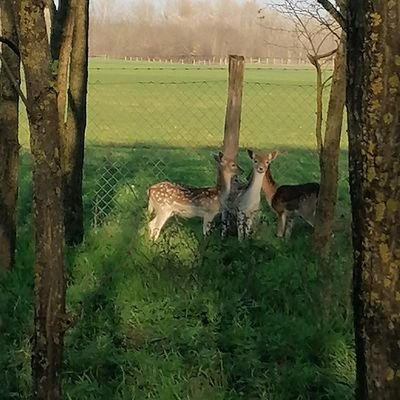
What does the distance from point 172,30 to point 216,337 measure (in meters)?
51.1

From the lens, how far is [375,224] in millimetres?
2566

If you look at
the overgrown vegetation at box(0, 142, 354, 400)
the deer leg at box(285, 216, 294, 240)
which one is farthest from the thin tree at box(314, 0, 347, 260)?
the deer leg at box(285, 216, 294, 240)

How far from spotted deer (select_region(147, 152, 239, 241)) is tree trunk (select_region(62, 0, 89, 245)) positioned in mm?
945

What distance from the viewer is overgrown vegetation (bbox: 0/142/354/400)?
16.0 ft

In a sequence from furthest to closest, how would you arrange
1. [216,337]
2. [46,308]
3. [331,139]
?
[331,139] → [216,337] → [46,308]

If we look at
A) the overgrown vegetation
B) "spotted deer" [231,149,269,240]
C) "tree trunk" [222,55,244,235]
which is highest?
"tree trunk" [222,55,244,235]

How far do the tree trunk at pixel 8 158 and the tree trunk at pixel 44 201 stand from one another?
3634 mm

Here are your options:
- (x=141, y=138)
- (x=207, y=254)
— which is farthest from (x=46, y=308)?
(x=141, y=138)

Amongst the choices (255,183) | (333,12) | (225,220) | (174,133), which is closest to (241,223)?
(225,220)

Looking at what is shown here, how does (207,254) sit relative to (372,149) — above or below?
below

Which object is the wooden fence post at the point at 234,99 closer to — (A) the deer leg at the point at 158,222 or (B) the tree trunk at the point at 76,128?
(A) the deer leg at the point at 158,222

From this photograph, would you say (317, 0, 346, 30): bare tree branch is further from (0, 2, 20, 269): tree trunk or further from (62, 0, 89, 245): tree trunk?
(62, 0, 89, 245): tree trunk

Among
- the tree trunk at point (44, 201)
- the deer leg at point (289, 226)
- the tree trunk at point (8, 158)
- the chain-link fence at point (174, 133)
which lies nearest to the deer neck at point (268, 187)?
the deer leg at point (289, 226)

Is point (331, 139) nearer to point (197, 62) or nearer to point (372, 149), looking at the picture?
point (372, 149)
